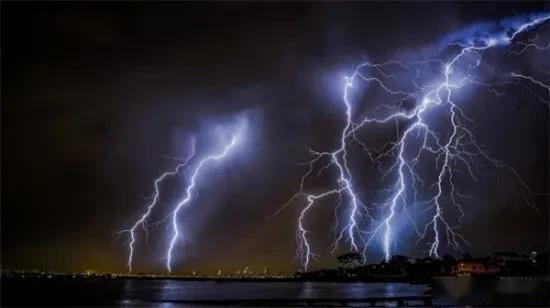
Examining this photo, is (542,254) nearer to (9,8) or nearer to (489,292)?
(489,292)

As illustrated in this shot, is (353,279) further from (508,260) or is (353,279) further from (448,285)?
(448,285)

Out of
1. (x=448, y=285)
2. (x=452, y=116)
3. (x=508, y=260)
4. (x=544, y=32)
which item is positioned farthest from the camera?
(x=508, y=260)

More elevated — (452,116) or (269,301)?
(452,116)

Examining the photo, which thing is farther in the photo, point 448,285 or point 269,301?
point 448,285

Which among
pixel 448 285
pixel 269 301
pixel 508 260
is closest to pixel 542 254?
pixel 508 260

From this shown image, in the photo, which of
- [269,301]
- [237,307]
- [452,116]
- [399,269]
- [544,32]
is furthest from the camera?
[399,269]

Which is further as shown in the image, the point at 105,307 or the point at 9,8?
the point at 105,307

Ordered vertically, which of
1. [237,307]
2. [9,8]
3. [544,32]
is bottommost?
[237,307]

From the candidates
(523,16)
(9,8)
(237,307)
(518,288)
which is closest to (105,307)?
(237,307)

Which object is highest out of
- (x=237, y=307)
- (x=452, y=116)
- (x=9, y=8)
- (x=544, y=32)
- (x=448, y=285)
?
(x=9, y=8)

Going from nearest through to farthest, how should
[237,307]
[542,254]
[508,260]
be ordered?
[237,307], [542,254], [508,260]
